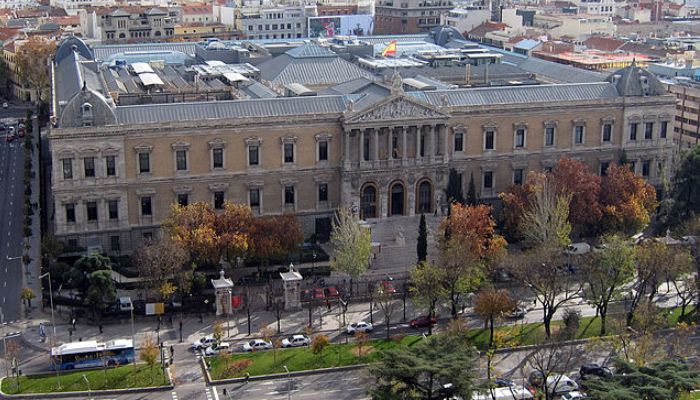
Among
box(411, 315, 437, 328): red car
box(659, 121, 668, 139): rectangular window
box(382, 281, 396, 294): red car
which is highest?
Result: box(659, 121, 668, 139): rectangular window

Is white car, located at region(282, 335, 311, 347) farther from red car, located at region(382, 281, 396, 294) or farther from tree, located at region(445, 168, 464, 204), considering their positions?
tree, located at region(445, 168, 464, 204)

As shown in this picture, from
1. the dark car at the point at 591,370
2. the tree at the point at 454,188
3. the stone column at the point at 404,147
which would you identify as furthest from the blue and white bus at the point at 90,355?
the tree at the point at 454,188

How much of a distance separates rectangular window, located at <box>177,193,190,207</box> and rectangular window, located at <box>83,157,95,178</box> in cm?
995

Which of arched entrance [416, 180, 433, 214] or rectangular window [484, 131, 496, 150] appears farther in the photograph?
rectangular window [484, 131, 496, 150]

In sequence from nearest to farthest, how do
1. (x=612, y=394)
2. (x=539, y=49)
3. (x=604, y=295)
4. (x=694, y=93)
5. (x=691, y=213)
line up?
(x=612, y=394) → (x=604, y=295) → (x=691, y=213) → (x=694, y=93) → (x=539, y=49)

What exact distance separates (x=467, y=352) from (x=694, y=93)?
288ft

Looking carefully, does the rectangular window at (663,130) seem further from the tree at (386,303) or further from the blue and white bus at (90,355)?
the blue and white bus at (90,355)

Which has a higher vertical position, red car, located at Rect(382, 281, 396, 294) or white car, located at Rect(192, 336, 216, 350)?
red car, located at Rect(382, 281, 396, 294)

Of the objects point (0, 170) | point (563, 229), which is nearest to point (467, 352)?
point (563, 229)

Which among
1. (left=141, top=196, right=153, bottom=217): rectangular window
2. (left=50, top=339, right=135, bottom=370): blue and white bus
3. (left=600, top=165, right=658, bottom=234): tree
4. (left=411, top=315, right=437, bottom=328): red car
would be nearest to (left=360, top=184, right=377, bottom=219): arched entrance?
(left=141, top=196, right=153, bottom=217): rectangular window

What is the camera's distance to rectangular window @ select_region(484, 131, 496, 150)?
124125 millimetres

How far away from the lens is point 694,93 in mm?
147000

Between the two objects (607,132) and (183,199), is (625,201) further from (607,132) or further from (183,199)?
(183,199)

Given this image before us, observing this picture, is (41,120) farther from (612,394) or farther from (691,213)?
(612,394)
